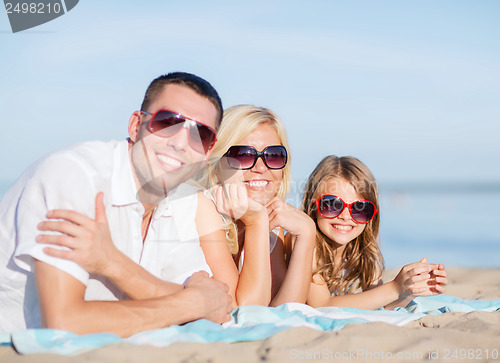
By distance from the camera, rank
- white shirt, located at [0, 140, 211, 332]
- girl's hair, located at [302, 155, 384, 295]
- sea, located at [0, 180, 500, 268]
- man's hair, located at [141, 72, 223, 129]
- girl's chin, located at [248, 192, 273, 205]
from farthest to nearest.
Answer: sea, located at [0, 180, 500, 268], girl's hair, located at [302, 155, 384, 295], girl's chin, located at [248, 192, 273, 205], man's hair, located at [141, 72, 223, 129], white shirt, located at [0, 140, 211, 332]

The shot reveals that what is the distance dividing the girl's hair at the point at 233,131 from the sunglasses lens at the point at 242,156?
6 cm

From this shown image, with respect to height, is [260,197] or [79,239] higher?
[260,197]

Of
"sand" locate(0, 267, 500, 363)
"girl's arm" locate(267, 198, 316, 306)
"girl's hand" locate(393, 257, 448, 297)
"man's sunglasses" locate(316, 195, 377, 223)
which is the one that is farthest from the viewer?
"man's sunglasses" locate(316, 195, 377, 223)

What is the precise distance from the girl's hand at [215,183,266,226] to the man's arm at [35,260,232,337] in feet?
2.34

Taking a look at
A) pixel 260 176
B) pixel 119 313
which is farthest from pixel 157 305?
pixel 260 176

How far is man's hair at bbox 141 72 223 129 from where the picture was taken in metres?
3.22

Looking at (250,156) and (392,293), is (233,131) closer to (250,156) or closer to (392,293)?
(250,156)

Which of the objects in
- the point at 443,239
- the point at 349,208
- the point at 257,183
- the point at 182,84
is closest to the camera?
the point at 182,84

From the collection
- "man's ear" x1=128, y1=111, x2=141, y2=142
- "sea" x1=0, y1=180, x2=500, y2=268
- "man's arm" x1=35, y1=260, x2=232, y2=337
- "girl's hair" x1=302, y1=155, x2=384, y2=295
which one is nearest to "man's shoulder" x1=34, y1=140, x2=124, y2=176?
"man's ear" x1=128, y1=111, x2=141, y2=142

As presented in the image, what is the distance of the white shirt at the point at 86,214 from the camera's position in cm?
254

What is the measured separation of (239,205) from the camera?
383 cm

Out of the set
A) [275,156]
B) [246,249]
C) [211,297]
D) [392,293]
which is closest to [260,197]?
[275,156]

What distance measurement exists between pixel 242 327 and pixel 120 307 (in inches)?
31.8

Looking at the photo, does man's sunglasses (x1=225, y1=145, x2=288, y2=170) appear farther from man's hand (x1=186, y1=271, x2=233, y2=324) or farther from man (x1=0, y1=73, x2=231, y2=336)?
man's hand (x1=186, y1=271, x2=233, y2=324)
